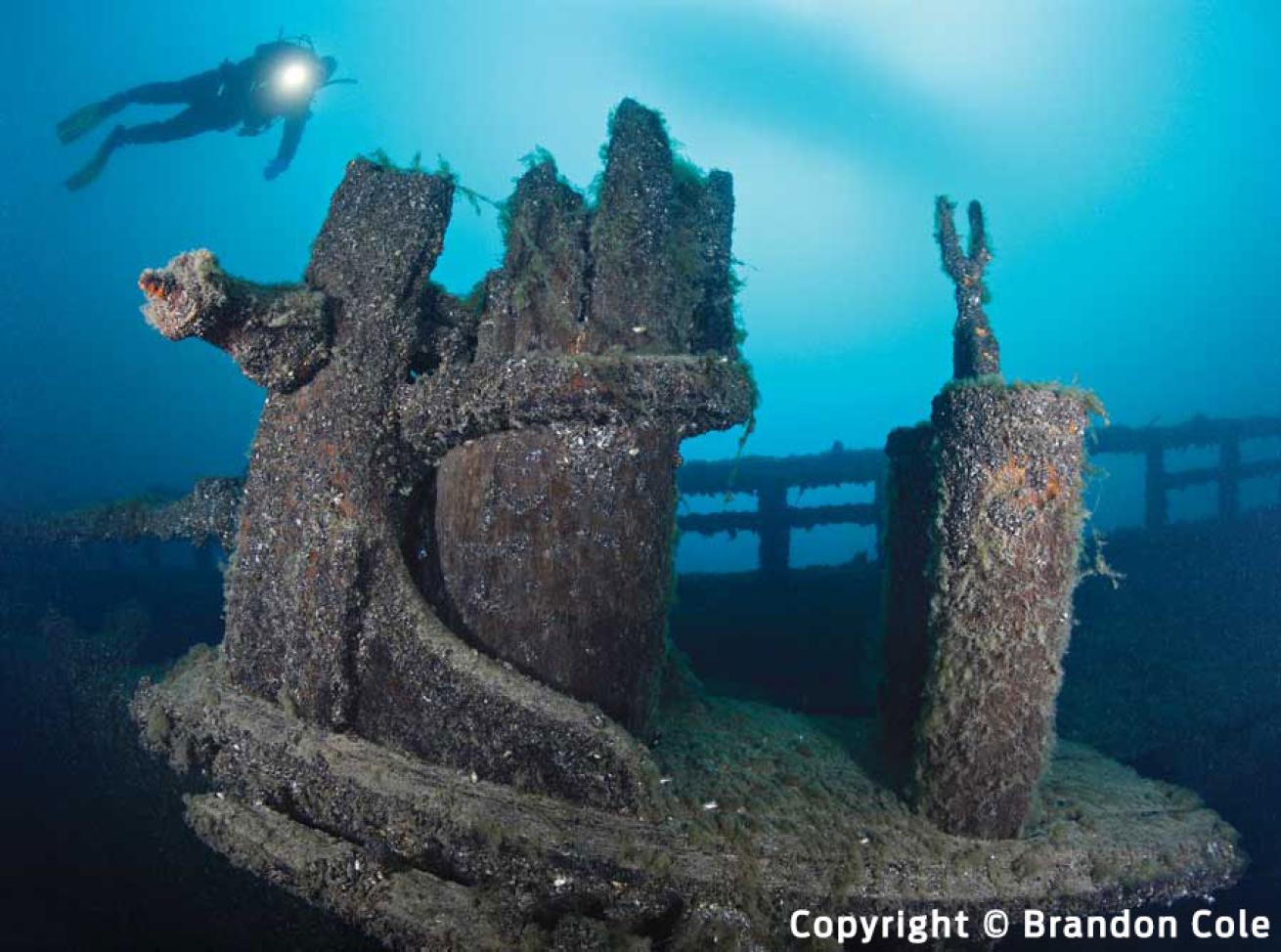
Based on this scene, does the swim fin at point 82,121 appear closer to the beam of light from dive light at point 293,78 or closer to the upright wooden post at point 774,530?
the beam of light from dive light at point 293,78

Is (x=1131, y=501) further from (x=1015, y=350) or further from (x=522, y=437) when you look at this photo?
(x=522, y=437)

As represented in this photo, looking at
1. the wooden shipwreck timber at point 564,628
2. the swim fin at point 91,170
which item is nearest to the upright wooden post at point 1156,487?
the wooden shipwreck timber at point 564,628

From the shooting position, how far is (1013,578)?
9.95 feet

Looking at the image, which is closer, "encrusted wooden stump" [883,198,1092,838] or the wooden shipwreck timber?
the wooden shipwreck timber

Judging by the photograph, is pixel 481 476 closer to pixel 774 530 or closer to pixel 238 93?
pixel 774 530

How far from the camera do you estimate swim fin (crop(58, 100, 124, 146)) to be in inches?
367

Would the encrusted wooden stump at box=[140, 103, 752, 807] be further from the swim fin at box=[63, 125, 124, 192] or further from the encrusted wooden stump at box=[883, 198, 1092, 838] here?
the swim fin at box=[63, 125, 124, 192]

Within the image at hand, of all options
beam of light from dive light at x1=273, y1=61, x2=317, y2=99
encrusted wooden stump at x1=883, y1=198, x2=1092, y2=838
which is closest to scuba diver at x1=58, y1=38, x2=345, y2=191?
beam of light from dive light at x1=273, y1=61, x2=317, y2=99

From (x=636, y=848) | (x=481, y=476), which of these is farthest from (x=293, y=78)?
(x=636, y=848)

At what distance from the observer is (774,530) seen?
7.44 metres

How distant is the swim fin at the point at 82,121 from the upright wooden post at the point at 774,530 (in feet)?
32.8

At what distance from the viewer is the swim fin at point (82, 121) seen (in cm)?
931

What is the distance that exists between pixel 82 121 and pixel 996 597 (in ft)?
40.0

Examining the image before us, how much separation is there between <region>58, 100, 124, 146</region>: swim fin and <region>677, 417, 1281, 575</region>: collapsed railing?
9257 millimetres
